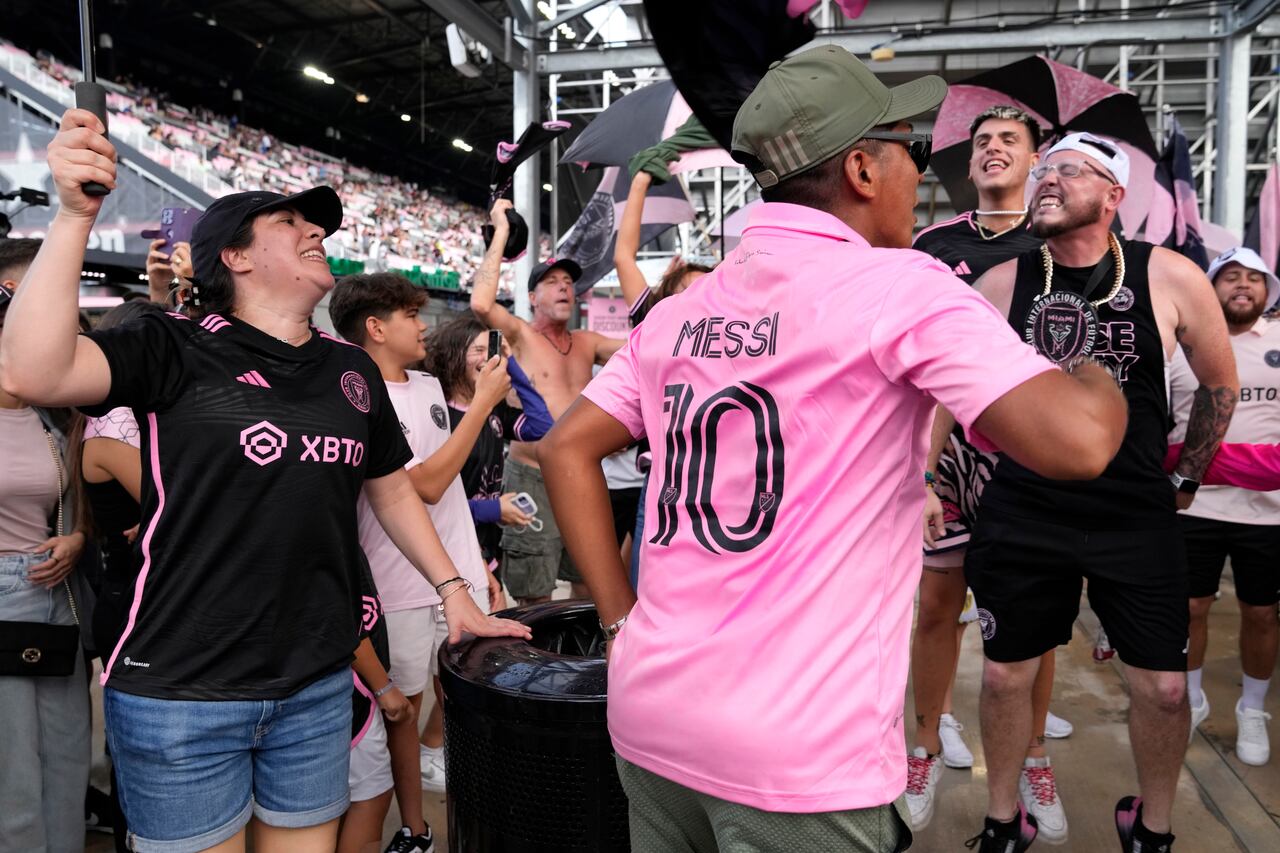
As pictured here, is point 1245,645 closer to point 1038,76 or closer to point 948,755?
point 948,755

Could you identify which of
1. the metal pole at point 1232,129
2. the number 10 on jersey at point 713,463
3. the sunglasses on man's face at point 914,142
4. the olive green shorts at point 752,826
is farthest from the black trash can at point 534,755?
the metal pole at point 1232,129

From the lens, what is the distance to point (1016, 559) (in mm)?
2678

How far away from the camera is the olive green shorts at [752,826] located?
121cm

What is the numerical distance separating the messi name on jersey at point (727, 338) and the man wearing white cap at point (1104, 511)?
5.39ft

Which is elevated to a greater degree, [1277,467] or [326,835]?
[1277,467]

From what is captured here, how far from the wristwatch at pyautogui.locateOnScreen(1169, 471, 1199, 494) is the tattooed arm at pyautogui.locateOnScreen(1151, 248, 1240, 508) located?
87 millimetres

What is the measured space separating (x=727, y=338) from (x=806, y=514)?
0.28 meters

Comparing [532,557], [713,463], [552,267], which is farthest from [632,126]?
[713,463]

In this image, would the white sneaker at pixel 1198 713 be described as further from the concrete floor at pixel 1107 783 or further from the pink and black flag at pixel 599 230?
the pink and black flag at pixel 599 230

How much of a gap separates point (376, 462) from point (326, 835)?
862 mm

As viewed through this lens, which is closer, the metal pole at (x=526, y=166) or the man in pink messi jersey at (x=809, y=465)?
the man in pink messi jersey at (x=809, y=465)

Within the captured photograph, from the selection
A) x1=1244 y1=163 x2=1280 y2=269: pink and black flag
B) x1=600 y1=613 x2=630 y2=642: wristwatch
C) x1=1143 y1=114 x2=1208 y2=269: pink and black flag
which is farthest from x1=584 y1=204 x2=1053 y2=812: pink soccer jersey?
x1=1244 y1=163 x2=1280 y2=269: pink and black flag

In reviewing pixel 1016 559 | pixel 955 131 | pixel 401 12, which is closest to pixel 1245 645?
pixel 1016 559
